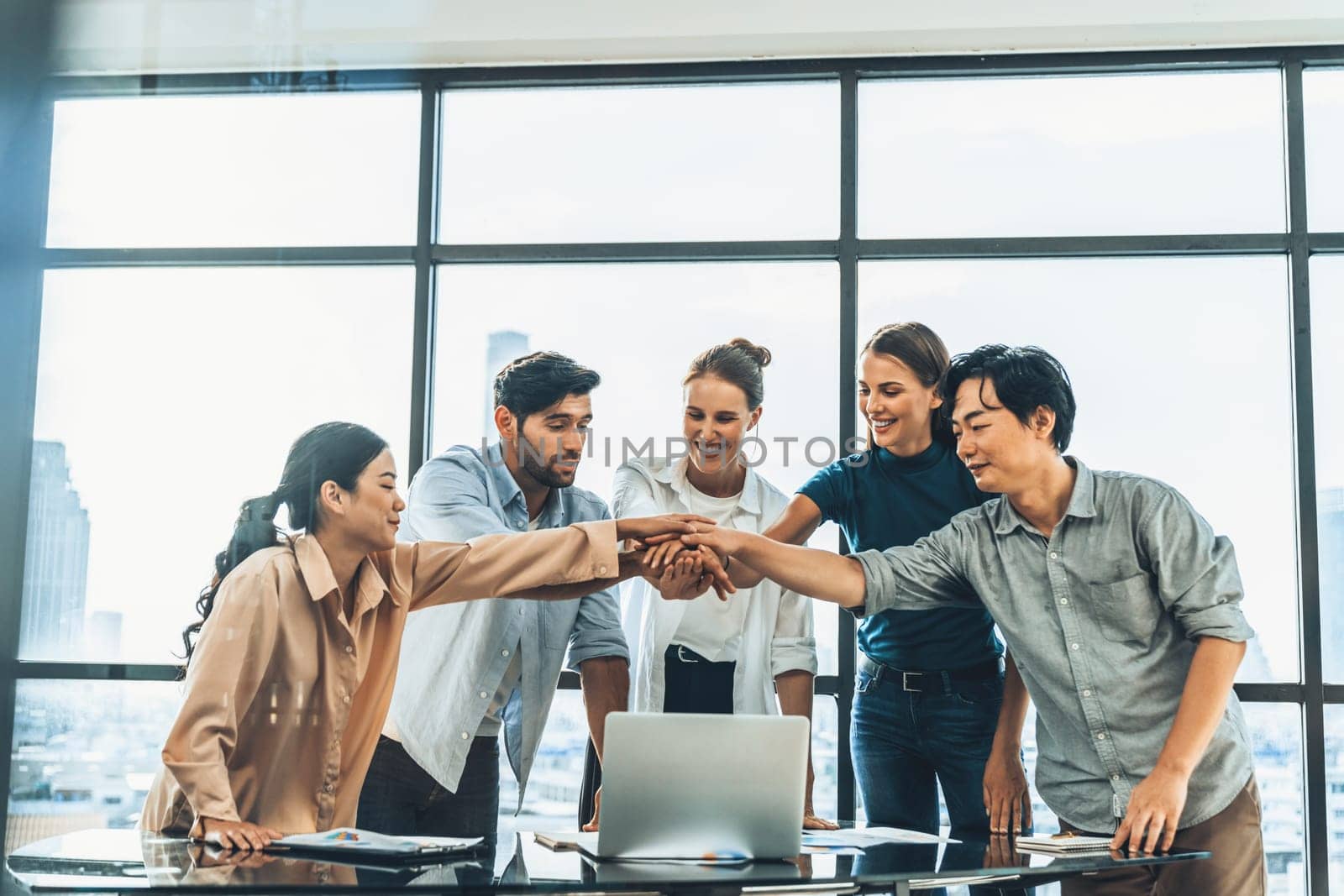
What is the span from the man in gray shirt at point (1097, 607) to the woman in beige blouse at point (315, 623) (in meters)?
0.56

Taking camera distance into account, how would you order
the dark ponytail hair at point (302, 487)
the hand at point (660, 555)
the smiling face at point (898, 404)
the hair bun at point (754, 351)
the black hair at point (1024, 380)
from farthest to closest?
the hair bun at point (754, 351), the smiling face at point (898, 404), the hand at point (660, 555), the black hair at point (1024, 380), the dark ponytail hair at point (302, 487)

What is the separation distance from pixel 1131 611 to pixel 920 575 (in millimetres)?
398

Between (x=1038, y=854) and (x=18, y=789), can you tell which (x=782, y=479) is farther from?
(x=18, y=789)

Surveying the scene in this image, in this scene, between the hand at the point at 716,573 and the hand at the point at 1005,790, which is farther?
the hand at the point at 716,573

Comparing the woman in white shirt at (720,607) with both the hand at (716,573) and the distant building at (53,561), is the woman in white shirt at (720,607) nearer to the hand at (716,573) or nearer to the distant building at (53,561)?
the hand at (716,573)

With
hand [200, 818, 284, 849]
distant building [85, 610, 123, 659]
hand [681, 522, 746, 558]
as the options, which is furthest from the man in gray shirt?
distant building [85, 610, 123, 659]

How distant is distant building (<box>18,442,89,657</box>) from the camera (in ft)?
4.36

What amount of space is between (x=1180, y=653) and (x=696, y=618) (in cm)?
105

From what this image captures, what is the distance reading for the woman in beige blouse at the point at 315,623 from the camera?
1.95m

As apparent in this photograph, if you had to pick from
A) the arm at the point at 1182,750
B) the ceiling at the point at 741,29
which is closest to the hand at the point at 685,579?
the arm at the point at 1182,750

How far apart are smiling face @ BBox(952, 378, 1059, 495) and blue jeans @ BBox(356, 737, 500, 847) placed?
1.18 m

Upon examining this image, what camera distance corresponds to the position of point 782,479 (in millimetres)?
3799

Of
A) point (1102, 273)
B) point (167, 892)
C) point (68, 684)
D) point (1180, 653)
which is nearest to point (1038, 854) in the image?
point (1180, 653)

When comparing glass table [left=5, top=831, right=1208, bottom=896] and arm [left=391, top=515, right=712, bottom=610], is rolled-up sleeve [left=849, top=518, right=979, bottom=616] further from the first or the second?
glass table [left=5, top=831, right=1208, bottom=896]
